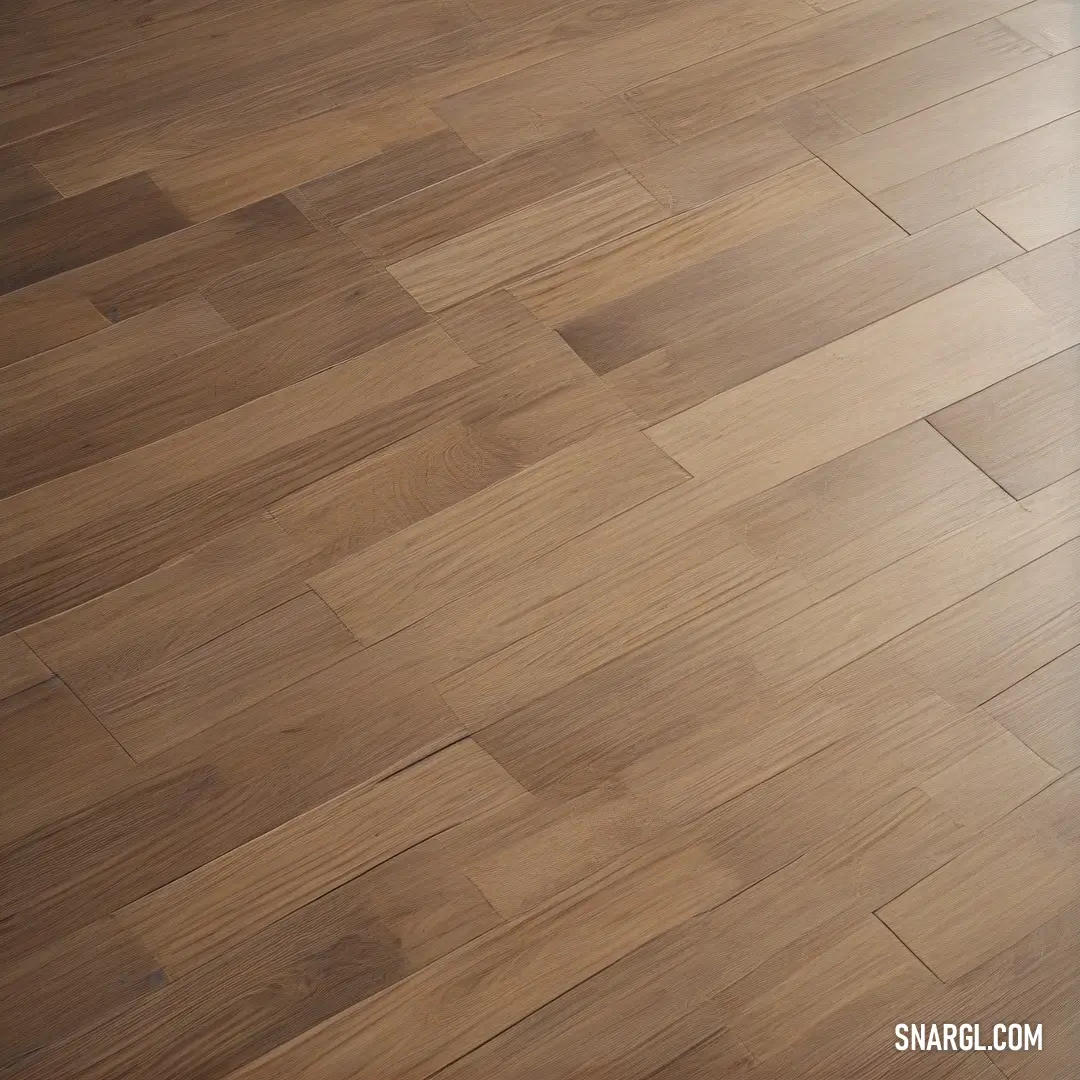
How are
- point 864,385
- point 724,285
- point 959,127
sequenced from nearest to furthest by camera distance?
point 864,385 → point 724,285 → point 959,127

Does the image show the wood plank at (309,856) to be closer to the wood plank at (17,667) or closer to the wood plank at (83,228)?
the wood plank at (17,667)

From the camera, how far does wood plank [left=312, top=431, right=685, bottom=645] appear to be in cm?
171

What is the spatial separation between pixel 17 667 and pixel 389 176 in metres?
0.88

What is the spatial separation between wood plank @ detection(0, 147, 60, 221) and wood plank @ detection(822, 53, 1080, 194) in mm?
1076

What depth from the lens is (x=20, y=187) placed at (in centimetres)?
213

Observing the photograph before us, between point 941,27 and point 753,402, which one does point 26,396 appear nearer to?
point 753,402

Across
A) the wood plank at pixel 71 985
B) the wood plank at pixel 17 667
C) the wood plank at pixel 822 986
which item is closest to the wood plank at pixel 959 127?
the wood plank at pixel 822 986

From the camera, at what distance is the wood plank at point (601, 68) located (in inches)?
87.4

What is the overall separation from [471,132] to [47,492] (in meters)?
0.81

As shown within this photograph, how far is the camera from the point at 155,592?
1.71 meters

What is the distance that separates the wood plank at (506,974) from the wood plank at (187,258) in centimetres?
96

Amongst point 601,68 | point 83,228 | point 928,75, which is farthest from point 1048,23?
point 83,228

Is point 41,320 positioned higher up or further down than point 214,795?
higher up

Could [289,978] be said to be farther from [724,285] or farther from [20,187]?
[20,187]
